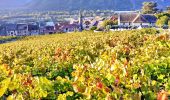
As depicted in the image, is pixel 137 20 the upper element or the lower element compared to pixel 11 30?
upper

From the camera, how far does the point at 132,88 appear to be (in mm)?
6336

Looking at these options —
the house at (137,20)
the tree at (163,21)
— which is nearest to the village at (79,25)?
the house at (137,20)

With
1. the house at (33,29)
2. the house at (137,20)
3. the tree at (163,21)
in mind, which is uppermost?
the tree at (163,21)

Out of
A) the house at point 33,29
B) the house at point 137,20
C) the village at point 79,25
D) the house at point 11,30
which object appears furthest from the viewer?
the house at point 11,30

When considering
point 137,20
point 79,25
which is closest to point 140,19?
point 137,20

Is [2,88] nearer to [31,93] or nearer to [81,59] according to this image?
[31,93]

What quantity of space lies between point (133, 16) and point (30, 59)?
8163 centimetres

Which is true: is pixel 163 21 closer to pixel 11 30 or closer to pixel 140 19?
pixel 140 19

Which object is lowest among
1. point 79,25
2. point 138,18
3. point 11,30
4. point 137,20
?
point 11,30

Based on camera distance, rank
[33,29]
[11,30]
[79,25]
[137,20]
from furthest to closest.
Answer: [11,30] → [33,29] → [79,25] → [137,20]

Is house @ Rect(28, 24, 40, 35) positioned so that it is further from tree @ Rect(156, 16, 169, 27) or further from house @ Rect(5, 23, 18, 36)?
tree @ Rect(156, 16, 169, 27)

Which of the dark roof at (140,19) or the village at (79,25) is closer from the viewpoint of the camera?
the dark roof at (140,19)

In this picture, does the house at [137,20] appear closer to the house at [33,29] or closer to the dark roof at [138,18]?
the dark roof at [138,18]

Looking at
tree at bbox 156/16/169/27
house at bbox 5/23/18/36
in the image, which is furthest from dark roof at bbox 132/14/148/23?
house at bbox 5/23/18/36
